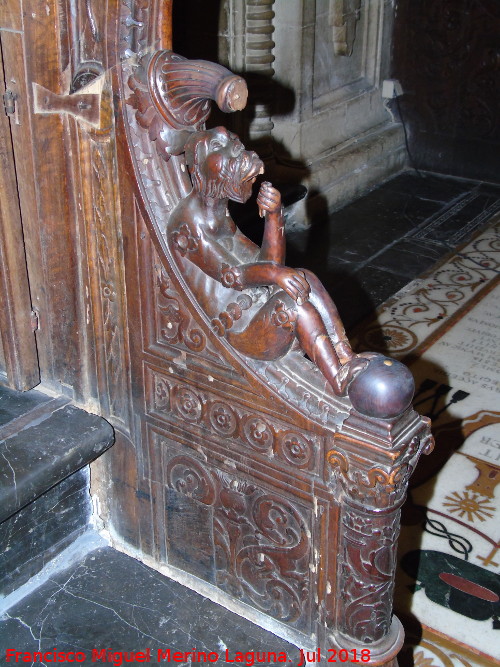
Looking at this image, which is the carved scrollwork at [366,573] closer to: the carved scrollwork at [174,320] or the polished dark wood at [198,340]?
the polished dark wood at [198,340]

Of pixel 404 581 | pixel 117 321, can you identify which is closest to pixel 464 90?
pixel 404 581

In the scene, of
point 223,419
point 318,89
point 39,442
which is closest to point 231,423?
point 223,419

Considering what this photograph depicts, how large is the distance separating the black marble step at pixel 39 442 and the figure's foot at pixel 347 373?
1.60 ft

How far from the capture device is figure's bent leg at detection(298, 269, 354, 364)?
104 cm

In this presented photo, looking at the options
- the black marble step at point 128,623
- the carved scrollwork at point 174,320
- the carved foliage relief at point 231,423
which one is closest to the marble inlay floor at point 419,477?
the black marble step at point 128,623

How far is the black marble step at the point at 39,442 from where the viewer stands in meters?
1.24

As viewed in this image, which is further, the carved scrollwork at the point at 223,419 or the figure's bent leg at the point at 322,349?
the carved scrollwork at the point at 223,419

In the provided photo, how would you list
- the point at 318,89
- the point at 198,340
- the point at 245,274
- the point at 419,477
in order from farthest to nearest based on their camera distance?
1. the point at 318,89
2. the point at 419,477
3. the point at 198,340
4. the point at 245,274

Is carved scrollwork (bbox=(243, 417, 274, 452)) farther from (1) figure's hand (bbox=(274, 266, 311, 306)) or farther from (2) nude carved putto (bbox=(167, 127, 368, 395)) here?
(1) figure's hand (bbox=(274, 266, 311, 306))

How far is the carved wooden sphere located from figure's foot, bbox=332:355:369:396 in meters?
0.01

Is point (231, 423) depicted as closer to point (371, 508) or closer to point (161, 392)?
point (161, 392)

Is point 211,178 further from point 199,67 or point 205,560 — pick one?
point 205,560

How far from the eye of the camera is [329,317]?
1.06 m

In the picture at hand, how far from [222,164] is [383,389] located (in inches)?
13.3
